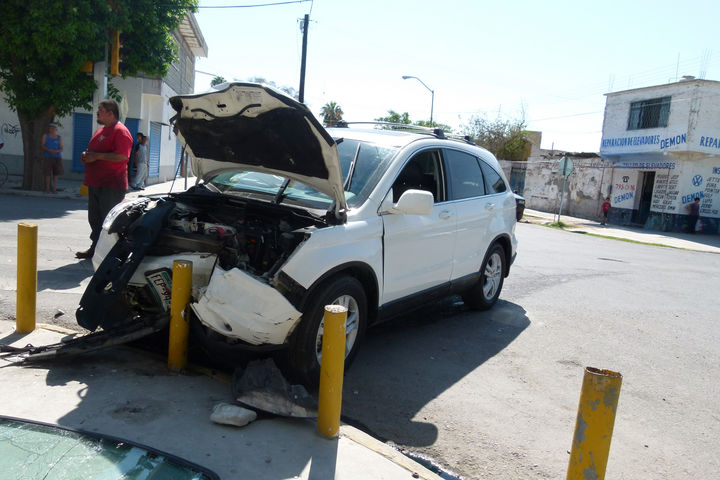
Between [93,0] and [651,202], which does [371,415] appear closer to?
[93,0]

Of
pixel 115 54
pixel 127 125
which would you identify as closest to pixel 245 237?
pixel 115 54

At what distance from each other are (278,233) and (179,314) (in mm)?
855

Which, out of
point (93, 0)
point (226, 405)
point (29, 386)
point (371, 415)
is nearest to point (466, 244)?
point (371, 415)

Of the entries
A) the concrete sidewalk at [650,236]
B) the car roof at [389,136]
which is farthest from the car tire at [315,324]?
the concrete sidewalk at [650,236]

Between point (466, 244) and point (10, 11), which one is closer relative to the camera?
point (466, 244)

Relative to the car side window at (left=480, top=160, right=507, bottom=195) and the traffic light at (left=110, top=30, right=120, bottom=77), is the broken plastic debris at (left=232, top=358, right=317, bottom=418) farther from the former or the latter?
the traffic light at (left=110, top=30, right=120, bottom=77)

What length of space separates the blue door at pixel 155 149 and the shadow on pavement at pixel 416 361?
759 inches

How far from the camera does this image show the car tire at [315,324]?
3.74 m

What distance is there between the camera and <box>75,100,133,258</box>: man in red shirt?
21.5 feet

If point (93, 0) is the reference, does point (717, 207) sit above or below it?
below

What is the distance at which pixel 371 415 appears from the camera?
3.92 metres

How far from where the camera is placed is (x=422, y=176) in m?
5.33

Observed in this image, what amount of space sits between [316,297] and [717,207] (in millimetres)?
28306

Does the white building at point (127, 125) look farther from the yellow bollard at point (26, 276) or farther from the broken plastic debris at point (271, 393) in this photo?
the broken plastic debris at point (271, 393)
